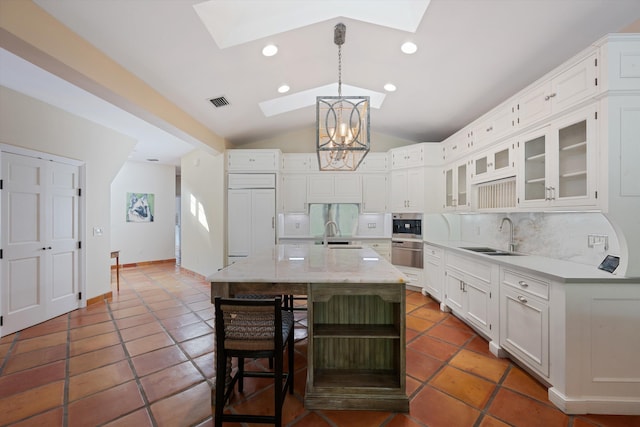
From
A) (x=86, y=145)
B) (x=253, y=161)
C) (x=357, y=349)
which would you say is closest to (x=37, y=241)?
(x=86, y=145)

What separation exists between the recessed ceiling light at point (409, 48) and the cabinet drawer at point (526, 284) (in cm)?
237

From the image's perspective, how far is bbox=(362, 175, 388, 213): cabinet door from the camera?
5078 mm

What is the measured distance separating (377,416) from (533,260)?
1957 mm

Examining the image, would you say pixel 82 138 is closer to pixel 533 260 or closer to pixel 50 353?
pixel 50 353

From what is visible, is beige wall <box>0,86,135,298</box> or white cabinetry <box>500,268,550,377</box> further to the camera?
beige wall <box>0,86,135,298</box>

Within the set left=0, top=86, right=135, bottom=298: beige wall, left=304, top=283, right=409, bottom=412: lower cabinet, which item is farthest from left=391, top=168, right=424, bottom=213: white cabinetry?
left=0, top=86, right=135, bottom=298: beige wall

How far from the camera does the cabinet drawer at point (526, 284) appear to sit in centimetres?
199

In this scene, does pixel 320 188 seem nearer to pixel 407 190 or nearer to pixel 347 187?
pixel 347 187

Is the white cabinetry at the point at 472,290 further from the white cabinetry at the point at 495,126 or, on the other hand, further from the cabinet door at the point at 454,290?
the white cabinetry at the point at 495,126

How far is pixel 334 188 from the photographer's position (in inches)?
203

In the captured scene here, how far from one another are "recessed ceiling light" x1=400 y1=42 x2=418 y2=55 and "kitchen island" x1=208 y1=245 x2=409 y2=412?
7.35 ft

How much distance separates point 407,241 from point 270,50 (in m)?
3.54

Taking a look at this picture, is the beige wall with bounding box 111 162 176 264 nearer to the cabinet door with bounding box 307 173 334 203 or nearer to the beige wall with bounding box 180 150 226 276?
the beige wall with bounding box 180 150 226 276

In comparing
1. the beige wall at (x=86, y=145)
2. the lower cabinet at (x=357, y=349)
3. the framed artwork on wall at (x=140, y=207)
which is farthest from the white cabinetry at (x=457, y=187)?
the framed artwork on wall at (x=140, y=207)
